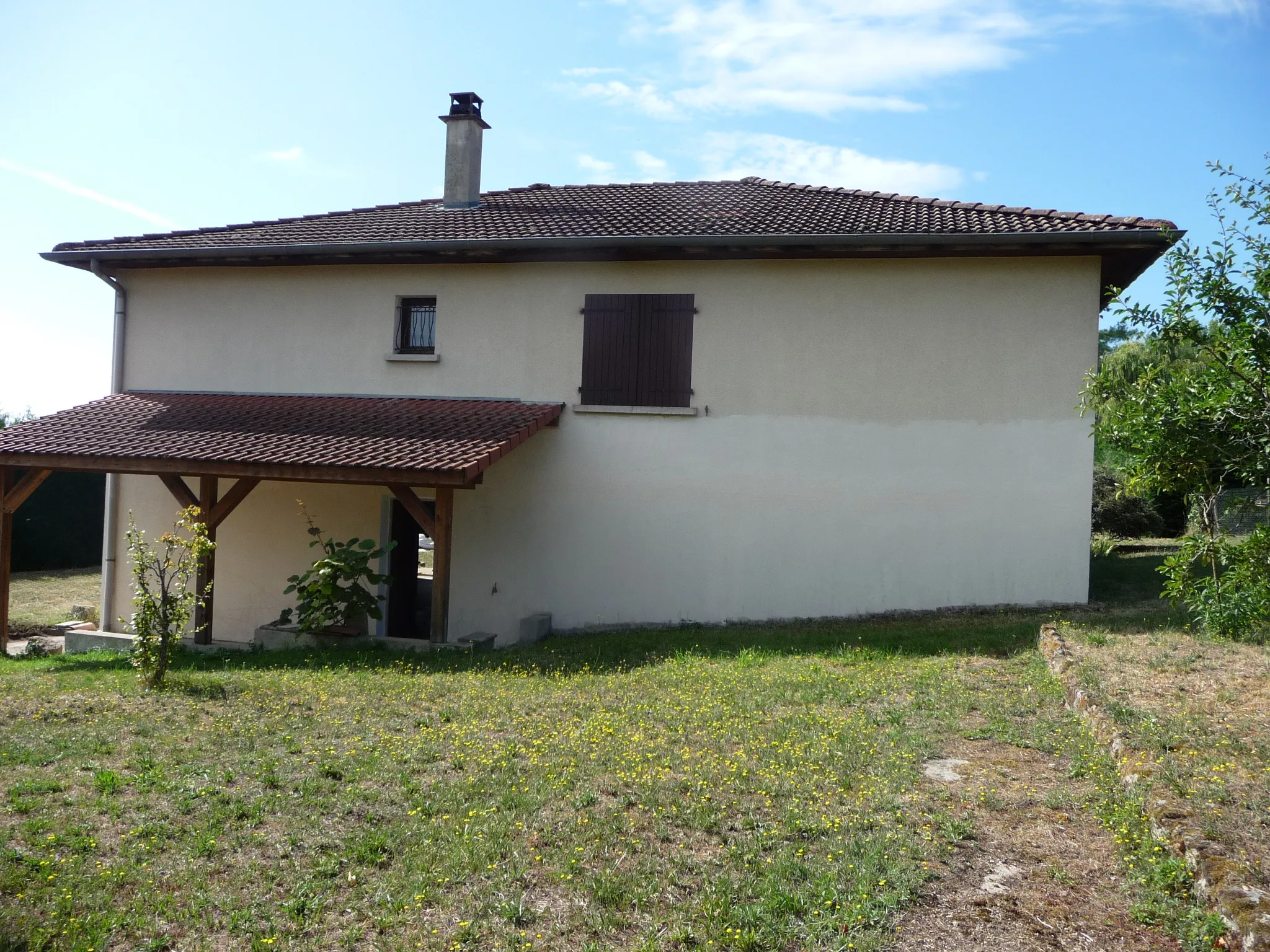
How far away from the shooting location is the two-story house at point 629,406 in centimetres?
1074

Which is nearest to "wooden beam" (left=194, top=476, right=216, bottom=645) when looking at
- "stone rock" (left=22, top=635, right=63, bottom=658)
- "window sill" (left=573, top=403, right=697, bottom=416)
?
"stone rock" (left=22, top=635, right=63, bottom=658)

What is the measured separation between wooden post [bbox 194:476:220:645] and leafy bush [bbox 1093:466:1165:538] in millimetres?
16065

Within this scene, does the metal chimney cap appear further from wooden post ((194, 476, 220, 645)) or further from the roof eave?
wooden post ((194, 476, 220, 645))

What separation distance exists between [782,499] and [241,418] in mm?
7053

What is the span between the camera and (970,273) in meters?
10.9

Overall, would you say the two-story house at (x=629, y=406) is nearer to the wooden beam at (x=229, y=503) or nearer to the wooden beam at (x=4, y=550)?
the wooden beam at (x=229, y=503)

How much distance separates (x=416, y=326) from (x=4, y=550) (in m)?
5.92

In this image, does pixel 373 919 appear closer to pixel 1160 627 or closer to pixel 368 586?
pixel 1160 627

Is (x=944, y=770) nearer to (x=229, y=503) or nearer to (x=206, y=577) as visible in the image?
(x=229, y=503)

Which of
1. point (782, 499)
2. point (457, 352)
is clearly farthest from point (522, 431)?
point (782, 499)

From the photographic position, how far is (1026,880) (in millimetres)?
4059

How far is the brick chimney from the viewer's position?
14852mm

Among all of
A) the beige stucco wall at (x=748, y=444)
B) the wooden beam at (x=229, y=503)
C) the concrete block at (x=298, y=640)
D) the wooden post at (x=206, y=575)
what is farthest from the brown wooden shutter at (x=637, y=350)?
the wooden post at (x=206, y=575)

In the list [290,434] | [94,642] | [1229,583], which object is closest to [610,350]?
[290,434]
